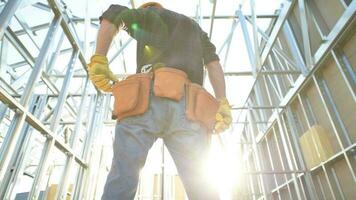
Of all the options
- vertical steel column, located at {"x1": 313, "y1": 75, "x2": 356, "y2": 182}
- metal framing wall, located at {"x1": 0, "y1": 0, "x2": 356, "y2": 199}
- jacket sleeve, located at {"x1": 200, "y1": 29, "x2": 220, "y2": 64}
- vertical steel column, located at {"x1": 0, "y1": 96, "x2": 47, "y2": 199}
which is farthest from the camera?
vertical steel column, located at {"x1": 313, "y1": 75, "x2": 356, "y2": 182}

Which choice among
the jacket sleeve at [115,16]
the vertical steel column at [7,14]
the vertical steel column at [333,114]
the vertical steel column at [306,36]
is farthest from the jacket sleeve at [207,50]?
the vertical steel column at [306,36]

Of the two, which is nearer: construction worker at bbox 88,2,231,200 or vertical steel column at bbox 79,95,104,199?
construction worker at bbox 88,2,231,200

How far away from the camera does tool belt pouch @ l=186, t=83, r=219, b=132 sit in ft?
5.10

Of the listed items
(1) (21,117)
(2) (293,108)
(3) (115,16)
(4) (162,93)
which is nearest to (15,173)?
(1) (21,117)

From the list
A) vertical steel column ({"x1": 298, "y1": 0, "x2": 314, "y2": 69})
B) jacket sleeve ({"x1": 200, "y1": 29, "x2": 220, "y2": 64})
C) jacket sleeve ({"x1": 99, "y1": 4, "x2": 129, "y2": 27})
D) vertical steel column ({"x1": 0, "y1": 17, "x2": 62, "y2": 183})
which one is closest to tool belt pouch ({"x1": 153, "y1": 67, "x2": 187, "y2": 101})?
jacket sleeve ({"x1": 99, "y1": 4, "x2": 129, "y2": 27})

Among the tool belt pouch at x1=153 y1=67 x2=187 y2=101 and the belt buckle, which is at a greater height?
the belt buckle

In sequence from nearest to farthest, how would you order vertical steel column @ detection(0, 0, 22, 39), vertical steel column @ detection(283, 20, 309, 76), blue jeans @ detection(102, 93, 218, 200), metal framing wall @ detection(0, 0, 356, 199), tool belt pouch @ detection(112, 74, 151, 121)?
blue jeans @ detection(102, 93, 218, 200) → tool belt pouch @ detection(112, 74, 151, 121) → vertical steel column @ detection(0, 0, 22, 39) → metal framing wall @ detection(0, 0, 356, 199) → vertical steel column @ detection(283, 20, 309, 76)

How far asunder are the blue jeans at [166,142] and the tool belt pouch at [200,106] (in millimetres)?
40

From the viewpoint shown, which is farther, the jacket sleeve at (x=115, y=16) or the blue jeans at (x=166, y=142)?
the jacket sleeve at (x=115, y=16)

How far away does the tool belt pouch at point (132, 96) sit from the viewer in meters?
1.48

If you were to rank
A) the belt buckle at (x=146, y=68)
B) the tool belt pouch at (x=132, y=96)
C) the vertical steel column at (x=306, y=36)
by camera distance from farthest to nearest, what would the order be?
the vertical steel column at (x=306, y=36) → the belt buckle at (x=146, y=68) → the tool belt pouch at (x=132, y=96)

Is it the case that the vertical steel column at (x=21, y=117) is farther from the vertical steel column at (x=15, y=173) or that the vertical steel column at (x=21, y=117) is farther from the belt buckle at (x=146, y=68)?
the belt buckle at (x=146, y=68)

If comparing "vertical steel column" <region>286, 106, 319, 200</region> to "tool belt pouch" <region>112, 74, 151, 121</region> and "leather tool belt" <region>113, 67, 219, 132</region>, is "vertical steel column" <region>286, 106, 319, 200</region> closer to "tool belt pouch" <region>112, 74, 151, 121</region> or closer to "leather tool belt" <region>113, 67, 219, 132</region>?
"leather tool belt" <region>113, 67, 219, 132</region>

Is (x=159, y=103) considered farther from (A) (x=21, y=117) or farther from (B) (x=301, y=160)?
(B) (x=301, y=160)
